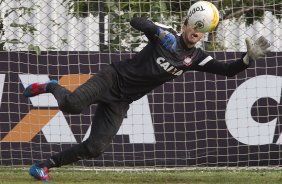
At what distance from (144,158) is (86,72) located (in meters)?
1.47

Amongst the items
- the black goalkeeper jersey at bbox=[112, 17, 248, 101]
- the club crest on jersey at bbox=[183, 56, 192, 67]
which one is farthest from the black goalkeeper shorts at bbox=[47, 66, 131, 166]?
the club crest on jersey at bbox=[183, 56, 192, 67]

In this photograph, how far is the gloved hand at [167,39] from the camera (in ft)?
28.3

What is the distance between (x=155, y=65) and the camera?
871cm

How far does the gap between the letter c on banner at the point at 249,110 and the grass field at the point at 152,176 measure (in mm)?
579

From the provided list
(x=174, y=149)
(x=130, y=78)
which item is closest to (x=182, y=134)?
(x=174, y=149)

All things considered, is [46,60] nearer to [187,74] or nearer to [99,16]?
[99,16]

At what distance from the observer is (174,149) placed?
11812 mm

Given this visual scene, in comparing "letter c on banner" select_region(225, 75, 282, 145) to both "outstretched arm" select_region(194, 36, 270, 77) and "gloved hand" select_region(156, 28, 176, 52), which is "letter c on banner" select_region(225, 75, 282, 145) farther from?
"gloved hand" select_region(156, 28, 176, 52)

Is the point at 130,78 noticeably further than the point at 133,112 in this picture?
No

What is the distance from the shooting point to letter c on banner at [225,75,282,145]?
38.6ft

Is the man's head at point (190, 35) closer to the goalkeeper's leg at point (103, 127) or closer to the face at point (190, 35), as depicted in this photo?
the face at point (190, 35)

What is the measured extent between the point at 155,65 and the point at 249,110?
3.45m

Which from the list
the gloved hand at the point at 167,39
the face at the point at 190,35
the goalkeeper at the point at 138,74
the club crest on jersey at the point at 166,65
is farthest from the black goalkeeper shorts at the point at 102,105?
the face at the point at 190,35

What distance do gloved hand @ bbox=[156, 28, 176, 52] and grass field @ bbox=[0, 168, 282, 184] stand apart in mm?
2075
